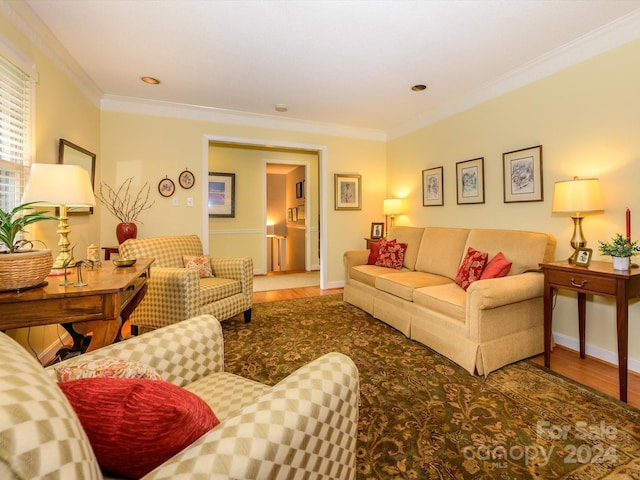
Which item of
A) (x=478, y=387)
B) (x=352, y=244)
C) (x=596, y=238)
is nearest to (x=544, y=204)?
(x=596, y=238)

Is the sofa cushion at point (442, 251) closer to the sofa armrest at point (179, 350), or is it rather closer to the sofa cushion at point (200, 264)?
the sofa cushion at point (200, 264)

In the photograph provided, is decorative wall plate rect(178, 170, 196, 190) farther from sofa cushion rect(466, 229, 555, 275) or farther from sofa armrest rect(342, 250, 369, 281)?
sofa cushion rect(466, 229, 555, 275)

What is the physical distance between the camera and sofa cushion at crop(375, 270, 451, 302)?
281 cm

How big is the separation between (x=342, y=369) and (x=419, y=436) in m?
0.95

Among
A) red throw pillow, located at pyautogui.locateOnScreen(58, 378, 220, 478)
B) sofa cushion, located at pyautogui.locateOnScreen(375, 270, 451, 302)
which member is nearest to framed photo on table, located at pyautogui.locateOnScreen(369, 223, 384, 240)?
sofa cushion, located at pyautogui.locateOnScreen(375, 270, 451, 302)

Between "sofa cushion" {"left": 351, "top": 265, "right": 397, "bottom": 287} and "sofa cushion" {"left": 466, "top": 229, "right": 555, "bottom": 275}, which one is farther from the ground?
"sofa cushion" {"left": 466, "top": 229, "right": 555, "bottom": 275}

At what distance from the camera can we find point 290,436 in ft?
2.35

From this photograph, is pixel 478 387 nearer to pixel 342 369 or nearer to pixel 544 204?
pixel 342 369

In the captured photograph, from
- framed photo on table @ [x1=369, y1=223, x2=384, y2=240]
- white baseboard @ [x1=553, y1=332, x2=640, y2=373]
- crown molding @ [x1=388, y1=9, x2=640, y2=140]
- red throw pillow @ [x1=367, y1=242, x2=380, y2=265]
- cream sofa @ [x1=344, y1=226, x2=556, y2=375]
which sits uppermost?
crown molding @ [x1=388, y1=9, x2=640, y2=140]

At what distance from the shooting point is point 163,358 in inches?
46.5

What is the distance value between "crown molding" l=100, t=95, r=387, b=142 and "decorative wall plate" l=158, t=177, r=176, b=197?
2.53ft

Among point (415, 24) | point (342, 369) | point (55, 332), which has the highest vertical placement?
point (415, 24)

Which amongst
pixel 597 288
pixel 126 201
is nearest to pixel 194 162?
pixel 126 201

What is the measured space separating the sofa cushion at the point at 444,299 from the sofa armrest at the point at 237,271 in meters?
1.61
